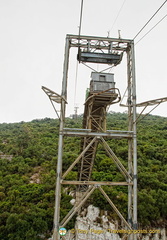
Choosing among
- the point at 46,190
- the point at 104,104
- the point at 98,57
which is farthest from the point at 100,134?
the point at 46,190

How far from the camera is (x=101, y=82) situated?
8.30 meters

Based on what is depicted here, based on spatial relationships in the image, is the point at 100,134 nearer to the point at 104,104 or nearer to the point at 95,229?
the point at 104,104

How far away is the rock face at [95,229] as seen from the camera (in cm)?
1127

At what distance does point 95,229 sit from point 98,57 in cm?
1111

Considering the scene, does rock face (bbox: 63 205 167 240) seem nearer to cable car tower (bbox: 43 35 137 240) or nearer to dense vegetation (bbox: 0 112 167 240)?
dense vegetation (bbox: 0 112 167 240)

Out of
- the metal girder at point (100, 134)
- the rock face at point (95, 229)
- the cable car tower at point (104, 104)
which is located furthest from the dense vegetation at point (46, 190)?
the metal girder at point (100, 134)

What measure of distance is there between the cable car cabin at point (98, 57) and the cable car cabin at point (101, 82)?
0.86 metres

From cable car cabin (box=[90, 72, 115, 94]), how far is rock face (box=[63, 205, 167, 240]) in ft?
28.4

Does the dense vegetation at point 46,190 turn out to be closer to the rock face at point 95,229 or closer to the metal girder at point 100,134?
the rock face at point 95,229

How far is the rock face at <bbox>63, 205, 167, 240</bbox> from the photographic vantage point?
11.3m

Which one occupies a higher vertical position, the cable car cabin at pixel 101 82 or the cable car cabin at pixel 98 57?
the cable car cabin at pixel 98 57

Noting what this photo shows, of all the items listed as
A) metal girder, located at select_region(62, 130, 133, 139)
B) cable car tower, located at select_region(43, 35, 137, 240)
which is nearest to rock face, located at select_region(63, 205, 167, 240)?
cable car tower, located at select_region(43, 35, 137, 240)

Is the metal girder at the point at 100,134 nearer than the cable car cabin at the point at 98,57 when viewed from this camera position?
Yes

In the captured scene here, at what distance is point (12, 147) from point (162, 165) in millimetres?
21623
